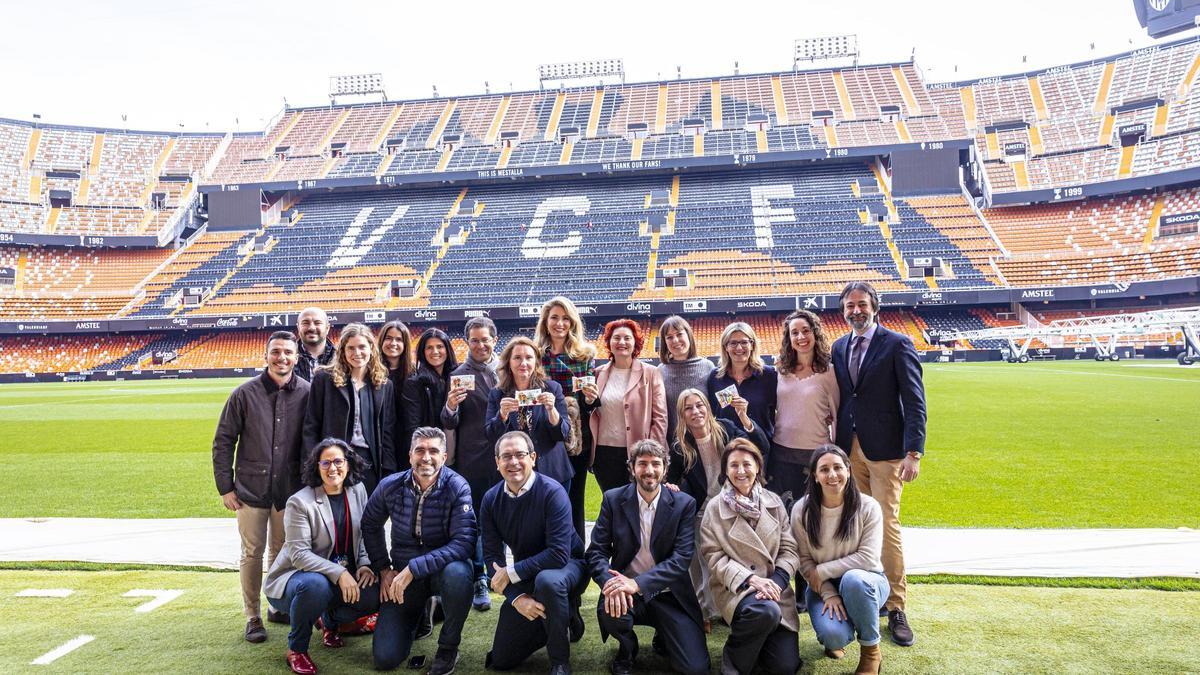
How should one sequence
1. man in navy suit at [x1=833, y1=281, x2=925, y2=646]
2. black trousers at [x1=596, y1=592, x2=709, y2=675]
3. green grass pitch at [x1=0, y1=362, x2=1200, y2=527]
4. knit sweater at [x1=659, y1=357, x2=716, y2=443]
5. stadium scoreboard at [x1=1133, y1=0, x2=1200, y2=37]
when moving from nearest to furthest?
1. black trousers at [x1=596, y1=592, x2=709, y2=675]
2. man in navy suit at [x1=833, y1=281, x2=925, y2=646]
3. knit sweater at [x1=659, y1=357, x2=716, y2=443]
4. green grass pitch at [x1=0, y1=362, x2=1200, y2=527]
5. stadium scoreboard at [x1=1133, y1=0, x2=1200, y2=37]

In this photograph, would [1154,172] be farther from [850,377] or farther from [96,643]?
[96,643]

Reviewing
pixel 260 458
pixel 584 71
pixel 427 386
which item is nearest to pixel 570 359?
pixel 427 386

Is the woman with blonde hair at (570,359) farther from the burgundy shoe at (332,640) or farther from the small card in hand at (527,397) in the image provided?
the burgundy shoe at (332,640)

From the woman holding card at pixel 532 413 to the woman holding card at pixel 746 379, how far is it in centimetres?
105

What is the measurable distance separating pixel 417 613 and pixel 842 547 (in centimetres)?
245

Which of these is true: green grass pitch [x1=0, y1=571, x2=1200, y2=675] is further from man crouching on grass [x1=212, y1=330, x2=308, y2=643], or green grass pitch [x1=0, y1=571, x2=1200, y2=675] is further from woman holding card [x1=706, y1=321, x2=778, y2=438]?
woman holding card [x1=706, y1=321, x2=778, y2=438]

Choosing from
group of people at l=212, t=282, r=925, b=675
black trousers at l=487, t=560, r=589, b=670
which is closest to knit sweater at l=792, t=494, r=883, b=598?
group of people at l=212, t=282, r=925, b=675

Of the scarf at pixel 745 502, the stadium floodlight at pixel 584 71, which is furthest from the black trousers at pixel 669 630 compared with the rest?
the stadium floodlight at pixel 584 71

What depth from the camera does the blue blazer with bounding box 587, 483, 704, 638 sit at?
3.74 metres

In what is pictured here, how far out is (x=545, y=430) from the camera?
4238 millimetres

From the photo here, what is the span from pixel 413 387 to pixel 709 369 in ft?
6.72

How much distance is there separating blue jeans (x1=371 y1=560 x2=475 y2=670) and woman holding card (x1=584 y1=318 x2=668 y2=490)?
3.64ft

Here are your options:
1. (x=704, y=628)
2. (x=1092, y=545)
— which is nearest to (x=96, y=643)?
(x=704, y=628)

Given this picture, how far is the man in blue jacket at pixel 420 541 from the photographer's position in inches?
146
